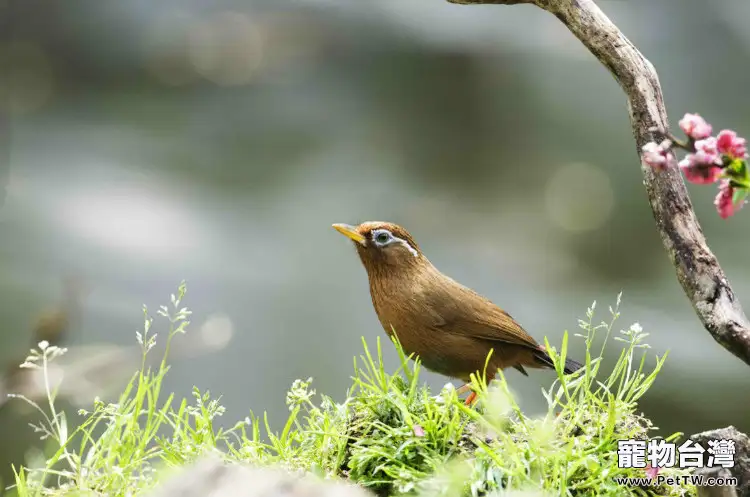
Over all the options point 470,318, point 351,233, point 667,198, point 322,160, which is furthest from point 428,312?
point 322,160

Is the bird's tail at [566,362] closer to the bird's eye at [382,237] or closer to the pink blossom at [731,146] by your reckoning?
the bird's eye at [382,237]

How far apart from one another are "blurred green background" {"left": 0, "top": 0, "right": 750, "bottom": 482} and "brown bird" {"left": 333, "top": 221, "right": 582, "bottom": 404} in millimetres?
1399

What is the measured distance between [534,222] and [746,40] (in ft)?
3.62

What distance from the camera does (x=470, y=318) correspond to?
170 centimetres

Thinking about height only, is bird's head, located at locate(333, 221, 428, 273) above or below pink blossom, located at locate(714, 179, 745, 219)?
below

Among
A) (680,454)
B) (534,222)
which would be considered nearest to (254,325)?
(534,222)

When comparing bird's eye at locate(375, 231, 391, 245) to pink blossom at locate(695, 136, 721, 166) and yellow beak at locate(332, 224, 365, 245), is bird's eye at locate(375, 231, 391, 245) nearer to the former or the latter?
yellow beak at locate(332, 224, 365, 245)

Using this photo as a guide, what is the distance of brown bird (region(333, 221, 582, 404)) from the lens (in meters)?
1.68

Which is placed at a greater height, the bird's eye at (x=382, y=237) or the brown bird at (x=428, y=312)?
the bird's eye at (x=382, y=237)

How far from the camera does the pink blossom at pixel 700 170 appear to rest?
1.30 m

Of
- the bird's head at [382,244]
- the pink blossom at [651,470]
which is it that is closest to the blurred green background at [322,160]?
the bird's head at [382,244]

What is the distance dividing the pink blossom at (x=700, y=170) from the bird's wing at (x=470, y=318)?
0.55 meters

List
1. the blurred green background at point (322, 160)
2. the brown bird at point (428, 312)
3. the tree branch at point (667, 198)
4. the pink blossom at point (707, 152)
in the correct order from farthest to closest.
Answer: the blurred green background at point (322, 160), the brown bird at point (428, 312), the tree branch at point (667, 198), the pink blossom at point (707, 152)

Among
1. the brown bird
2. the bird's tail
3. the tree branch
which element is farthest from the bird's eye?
the tree branch
